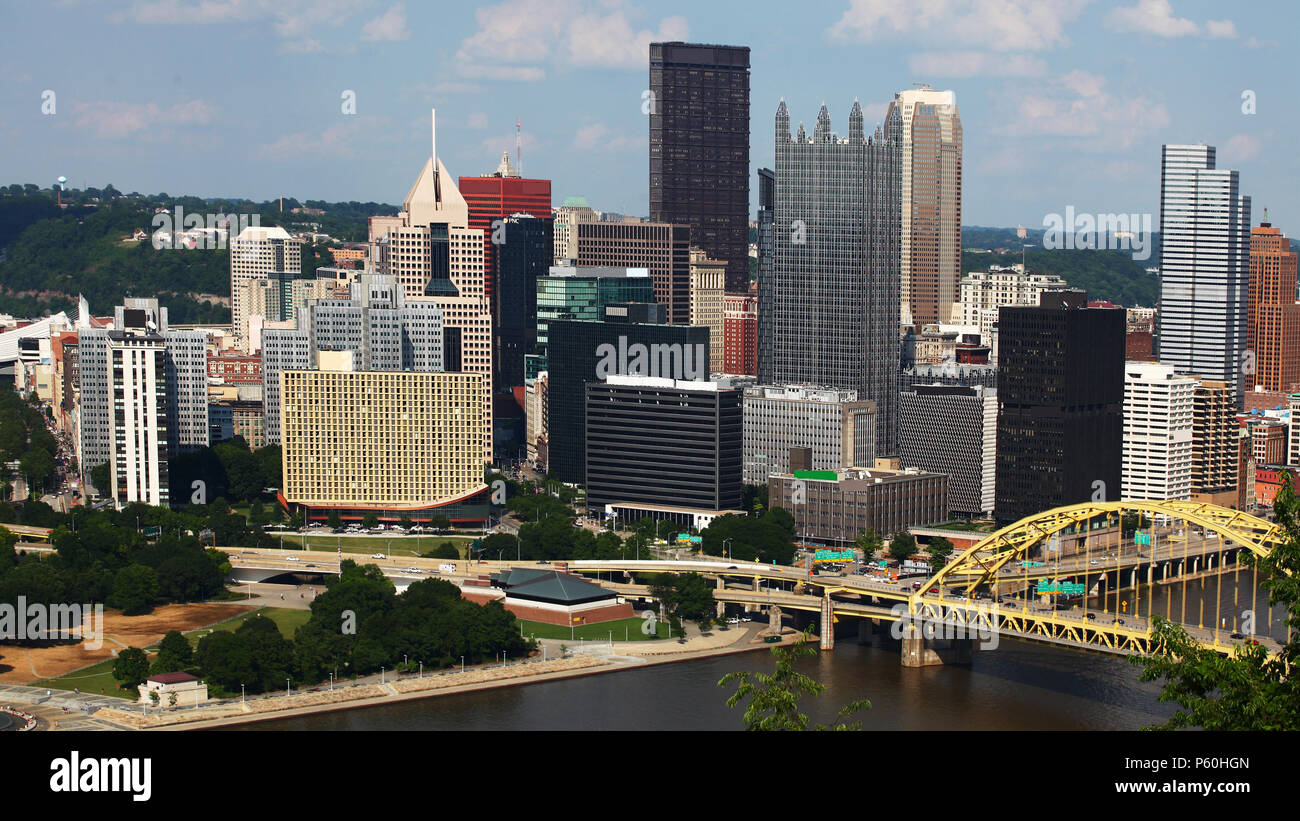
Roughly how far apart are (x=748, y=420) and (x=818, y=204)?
15279 millimetres

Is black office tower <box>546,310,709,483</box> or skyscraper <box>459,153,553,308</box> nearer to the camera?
black office tower <box>546,310,709,483</box>

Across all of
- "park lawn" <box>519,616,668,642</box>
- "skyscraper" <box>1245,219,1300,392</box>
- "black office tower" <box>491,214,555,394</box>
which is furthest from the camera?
"skyscraper" <box>1245,219,1300,392</box>

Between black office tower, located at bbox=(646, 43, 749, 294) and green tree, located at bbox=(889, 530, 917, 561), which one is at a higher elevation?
black office tower, located at bbox=(646, 43, 749, 294)

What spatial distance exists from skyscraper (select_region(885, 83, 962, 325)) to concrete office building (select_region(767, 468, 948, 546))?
7644cm

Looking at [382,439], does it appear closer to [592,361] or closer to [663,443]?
[663,443]

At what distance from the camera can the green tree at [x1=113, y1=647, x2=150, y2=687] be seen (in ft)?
190

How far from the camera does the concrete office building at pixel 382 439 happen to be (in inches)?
3622

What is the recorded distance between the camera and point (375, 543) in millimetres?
86750

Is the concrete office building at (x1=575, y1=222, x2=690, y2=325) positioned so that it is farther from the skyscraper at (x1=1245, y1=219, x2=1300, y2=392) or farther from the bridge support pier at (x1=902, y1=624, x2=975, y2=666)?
the bridge support pier at (x1=902, y1=624, x2=975, y2=666)

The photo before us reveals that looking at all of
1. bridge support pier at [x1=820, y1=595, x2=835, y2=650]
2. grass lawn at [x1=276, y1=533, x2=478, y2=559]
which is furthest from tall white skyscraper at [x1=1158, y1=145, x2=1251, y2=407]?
bridge support pier at [x1=820, y1=595, x2=835, y2=650]

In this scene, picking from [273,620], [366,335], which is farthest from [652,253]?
[273,620]

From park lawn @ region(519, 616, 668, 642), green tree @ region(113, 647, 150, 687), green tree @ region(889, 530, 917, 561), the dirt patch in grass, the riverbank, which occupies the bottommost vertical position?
the riverbank

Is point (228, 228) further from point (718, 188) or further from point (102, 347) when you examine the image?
point (102, 347)

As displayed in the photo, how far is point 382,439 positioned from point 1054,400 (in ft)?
111
